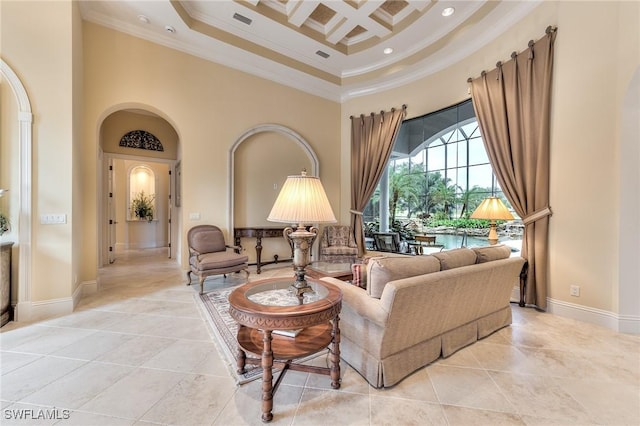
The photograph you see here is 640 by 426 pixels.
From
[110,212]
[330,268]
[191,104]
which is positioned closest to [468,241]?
[330,268]

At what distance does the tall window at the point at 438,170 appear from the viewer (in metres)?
4.38

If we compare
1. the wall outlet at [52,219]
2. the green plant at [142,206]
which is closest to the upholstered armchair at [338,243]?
the wall outlet at [52,219]

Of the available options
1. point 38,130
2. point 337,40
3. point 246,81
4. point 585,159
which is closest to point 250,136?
point 246,81

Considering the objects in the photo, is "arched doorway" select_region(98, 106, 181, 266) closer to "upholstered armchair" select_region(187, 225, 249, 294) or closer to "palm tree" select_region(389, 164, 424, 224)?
"upholstered armchair" select_region(187, 225, 249, 294)

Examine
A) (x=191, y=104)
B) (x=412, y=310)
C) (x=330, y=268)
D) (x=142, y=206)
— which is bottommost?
(x=330, y=268)

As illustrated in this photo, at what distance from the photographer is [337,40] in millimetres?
4707

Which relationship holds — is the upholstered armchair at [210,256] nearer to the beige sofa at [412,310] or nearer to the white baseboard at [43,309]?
the white baseboard at [43,309]

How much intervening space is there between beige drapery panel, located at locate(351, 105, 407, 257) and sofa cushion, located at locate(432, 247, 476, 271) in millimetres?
3294

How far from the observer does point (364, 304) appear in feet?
6.31

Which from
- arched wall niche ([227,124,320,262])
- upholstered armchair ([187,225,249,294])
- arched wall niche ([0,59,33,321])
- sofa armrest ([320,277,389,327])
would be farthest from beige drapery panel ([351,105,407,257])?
arched wall niche ([0,59,33,321])

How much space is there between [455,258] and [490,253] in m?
0.56

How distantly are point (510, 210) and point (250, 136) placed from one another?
4609mm

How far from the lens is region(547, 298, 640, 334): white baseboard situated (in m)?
2.75

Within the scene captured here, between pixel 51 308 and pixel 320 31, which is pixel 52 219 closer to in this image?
pixel 51 308
